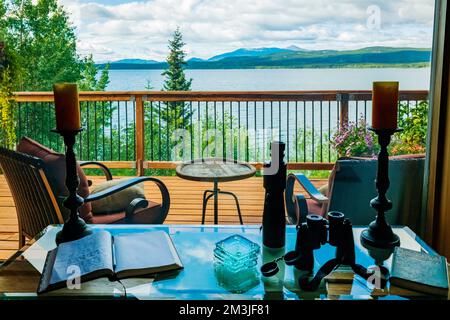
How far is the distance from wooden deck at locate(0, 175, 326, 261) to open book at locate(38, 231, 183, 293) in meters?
→ 1.63

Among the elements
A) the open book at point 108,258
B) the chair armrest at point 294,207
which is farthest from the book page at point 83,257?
the chair armrest at point 294,207

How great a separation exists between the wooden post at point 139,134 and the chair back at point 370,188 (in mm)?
3008

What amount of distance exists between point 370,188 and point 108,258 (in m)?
1.29

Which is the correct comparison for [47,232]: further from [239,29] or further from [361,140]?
[239,29]

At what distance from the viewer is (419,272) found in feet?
4.28

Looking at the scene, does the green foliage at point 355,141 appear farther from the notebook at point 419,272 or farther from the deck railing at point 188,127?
the notebook at point 419,272

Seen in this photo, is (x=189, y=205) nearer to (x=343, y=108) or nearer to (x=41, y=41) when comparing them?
(x=343, y=108)

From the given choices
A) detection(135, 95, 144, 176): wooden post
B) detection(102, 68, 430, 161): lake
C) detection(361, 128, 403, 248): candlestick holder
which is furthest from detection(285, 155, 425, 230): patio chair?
detection(135, 95, 144, 176): wooden post

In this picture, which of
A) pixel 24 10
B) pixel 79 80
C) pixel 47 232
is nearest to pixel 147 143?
pixel 79 80

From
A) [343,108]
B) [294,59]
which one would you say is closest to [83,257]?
[343,108]

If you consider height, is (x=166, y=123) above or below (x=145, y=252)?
above

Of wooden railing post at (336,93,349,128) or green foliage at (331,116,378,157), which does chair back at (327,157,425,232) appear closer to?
green foliage at (331,116,378,157)

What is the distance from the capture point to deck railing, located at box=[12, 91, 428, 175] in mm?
4840

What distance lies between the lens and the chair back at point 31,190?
2035mm
